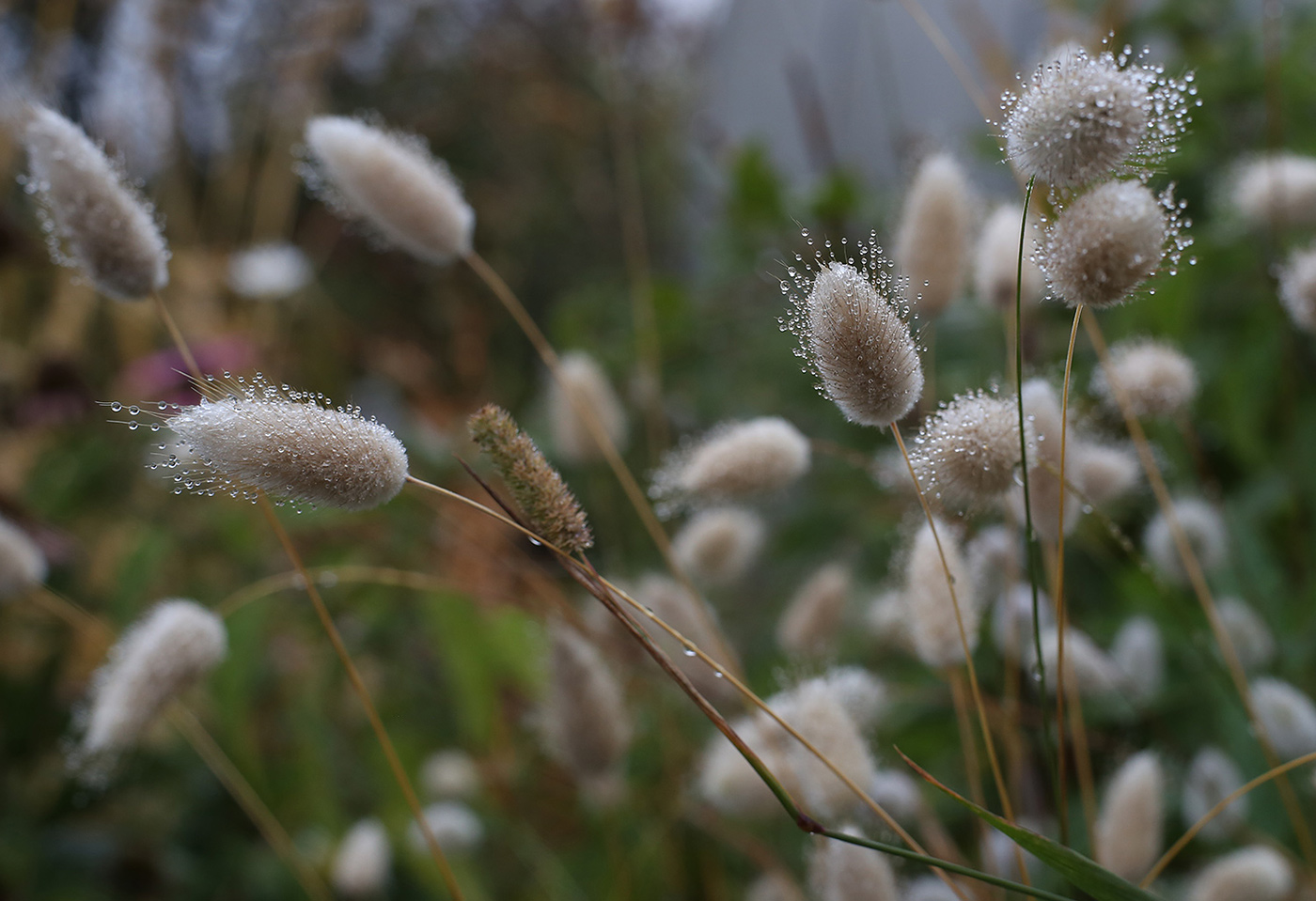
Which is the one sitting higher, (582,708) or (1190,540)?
(1190,540)

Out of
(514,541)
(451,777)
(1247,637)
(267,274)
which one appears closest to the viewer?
(1247,637)

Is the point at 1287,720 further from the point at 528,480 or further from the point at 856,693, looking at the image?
the point at 528,480

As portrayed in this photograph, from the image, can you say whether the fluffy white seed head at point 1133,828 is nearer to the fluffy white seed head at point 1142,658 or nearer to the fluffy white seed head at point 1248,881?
the fluffy white seed head at point 1248,881

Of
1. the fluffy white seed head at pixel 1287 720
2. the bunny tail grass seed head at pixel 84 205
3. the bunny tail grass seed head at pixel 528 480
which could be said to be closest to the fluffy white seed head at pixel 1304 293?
the fluffy white seed head at pixel 1287 720

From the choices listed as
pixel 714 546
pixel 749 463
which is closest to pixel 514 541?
pixel 714 546

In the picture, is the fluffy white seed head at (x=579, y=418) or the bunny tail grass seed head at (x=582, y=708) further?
the fluffy white seed head at (x=579, y=418)

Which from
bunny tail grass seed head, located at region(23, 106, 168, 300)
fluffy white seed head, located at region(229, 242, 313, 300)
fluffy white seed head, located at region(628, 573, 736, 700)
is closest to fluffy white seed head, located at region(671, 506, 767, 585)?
fluffy white seed head, located at region(628, 573, 736, 700)
